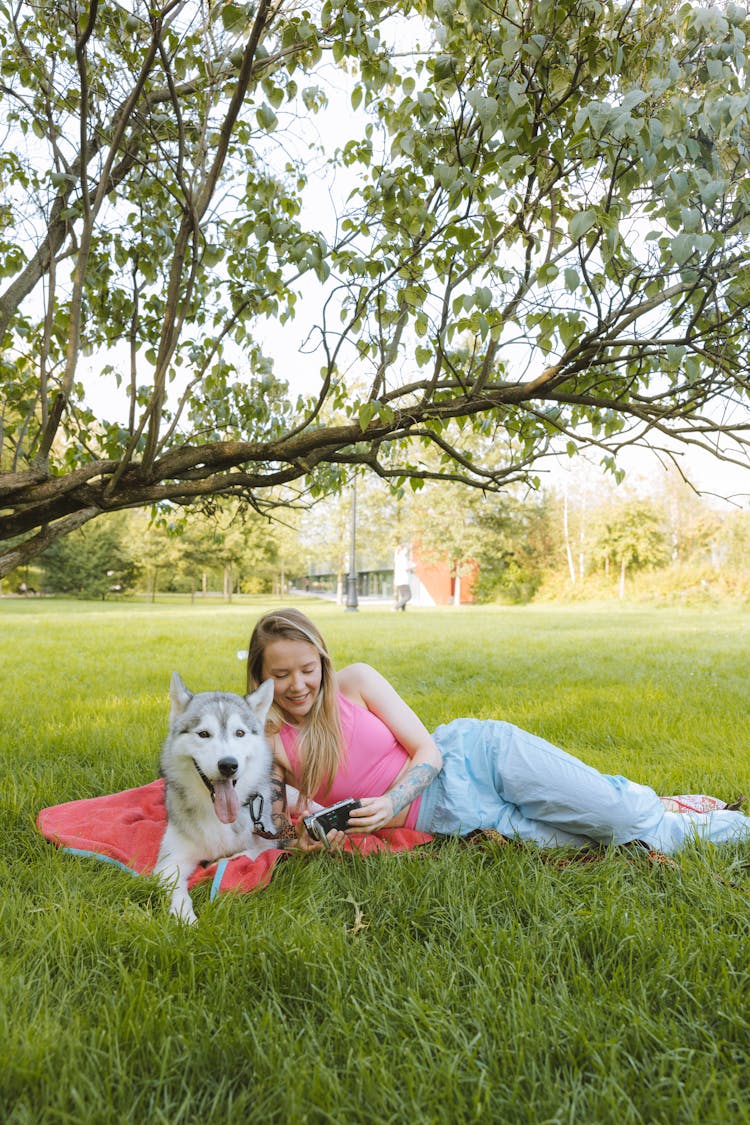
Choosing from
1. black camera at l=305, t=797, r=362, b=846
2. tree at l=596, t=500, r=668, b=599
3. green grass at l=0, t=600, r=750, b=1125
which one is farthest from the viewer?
tree at l=596, t=500, r=668, b=599

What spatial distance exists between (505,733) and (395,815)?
0.60m

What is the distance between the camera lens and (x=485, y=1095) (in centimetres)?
151

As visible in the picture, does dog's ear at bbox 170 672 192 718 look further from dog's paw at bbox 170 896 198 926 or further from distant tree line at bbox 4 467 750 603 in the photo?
distant tree line at bbox 4 467 750 603

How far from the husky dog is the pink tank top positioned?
0.26 m

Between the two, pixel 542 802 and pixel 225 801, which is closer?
pixel 225 801

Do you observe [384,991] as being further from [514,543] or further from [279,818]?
[514,543]

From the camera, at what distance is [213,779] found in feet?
8.94

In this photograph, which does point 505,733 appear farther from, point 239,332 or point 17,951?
point 239,332

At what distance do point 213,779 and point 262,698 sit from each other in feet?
1.31

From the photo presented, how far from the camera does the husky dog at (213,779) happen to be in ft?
8.98

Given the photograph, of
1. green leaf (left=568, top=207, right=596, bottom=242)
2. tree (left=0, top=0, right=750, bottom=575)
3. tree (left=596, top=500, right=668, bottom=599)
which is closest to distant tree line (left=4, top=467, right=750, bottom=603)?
tree (left=596, top=500, right=668, bottom=599)

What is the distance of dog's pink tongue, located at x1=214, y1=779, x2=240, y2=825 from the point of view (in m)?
2.73

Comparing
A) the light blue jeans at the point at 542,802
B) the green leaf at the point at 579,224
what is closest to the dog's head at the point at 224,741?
the light blue jeans at the point at 542,802

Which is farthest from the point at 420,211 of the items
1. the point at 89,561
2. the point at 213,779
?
the point at 89,561
